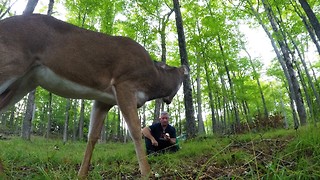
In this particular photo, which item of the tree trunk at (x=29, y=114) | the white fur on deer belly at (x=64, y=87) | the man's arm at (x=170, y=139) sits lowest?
the man's arm at (x=170, y=139)

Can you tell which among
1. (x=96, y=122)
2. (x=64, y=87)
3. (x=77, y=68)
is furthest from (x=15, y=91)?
(x=96, y=122)

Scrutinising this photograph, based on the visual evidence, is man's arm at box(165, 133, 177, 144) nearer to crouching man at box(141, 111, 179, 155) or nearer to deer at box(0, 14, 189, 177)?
crouching man at box(141, 111, 179, 155)

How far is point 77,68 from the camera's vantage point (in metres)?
3.98

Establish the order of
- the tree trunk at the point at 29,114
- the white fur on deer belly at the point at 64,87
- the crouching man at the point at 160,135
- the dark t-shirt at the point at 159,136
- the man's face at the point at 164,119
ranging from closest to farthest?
the white fur on deer belly at the point at 64,87 < the crouching man at the point at 160,135 < the dark t-shirt at the point at 159,136 < the man's face at the point at 164,119 < the tree trunk at the point at 29,114

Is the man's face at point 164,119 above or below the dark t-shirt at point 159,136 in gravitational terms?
above

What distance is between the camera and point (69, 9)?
2141 cm

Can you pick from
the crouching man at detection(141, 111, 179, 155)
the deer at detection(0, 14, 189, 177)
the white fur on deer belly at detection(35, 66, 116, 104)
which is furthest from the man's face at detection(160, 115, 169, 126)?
the white fur on deer belly at detection(35, 66, 116, 104)

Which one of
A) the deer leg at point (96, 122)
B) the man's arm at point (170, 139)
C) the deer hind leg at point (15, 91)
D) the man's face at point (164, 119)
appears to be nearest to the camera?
the deer hind leg at point (15, 91)

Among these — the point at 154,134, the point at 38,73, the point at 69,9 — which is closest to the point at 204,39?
the point at 69,9

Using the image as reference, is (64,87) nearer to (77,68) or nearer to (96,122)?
(77,68)

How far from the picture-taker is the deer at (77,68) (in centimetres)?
358

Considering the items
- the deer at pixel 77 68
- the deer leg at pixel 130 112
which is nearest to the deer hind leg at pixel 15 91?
the deer at pixel 77 68

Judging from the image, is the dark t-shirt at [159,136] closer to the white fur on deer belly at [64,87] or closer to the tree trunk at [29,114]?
the white fur on deer belly at [64,87]

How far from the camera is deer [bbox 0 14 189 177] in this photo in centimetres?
358
